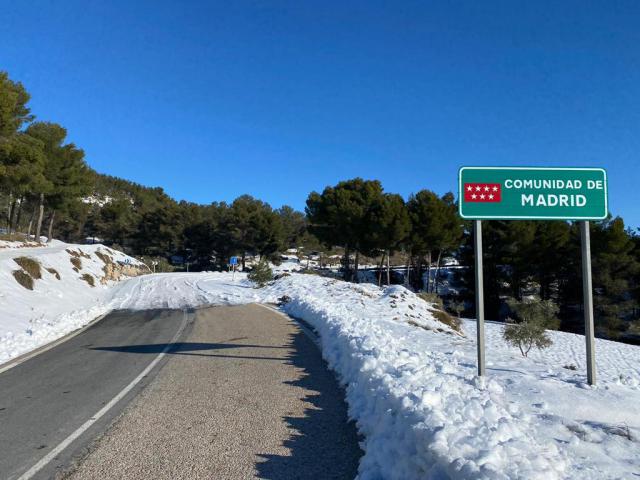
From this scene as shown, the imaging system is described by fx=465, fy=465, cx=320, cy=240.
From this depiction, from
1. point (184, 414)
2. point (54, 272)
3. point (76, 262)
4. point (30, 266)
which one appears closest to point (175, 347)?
point (184, 414)

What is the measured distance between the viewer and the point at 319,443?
4867 millimetres

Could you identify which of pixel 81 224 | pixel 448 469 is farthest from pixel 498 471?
pixel 81 224

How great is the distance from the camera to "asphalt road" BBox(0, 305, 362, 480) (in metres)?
4.33

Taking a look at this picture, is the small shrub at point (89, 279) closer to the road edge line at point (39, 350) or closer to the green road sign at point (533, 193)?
the road edge line at point (39, 350)

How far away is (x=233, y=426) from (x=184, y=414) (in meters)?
0.83

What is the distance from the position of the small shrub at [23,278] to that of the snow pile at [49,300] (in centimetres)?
21

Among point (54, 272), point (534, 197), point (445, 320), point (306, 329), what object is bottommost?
point (445, 320)

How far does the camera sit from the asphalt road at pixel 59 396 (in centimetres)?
468

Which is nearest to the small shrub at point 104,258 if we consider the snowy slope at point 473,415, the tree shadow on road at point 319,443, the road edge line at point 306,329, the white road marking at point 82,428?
the road edge line at point 306,329

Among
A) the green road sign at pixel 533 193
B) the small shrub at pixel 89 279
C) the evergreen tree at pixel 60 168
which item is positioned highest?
the evergreen tree at pixel 60 168

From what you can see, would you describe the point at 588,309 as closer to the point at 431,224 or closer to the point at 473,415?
A: the point at 473,415

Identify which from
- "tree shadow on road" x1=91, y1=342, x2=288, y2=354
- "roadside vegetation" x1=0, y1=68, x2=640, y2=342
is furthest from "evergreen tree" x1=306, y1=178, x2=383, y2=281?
"tree shadow on road" x1=91, y1=342, x2=288, y2=354

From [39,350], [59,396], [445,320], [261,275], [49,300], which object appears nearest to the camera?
[59,396]

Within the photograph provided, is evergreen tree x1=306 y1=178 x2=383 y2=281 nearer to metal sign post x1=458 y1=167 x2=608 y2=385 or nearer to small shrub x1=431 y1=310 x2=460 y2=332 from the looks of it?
small shrub x1=431 y1=310 x2=460 y2=332
